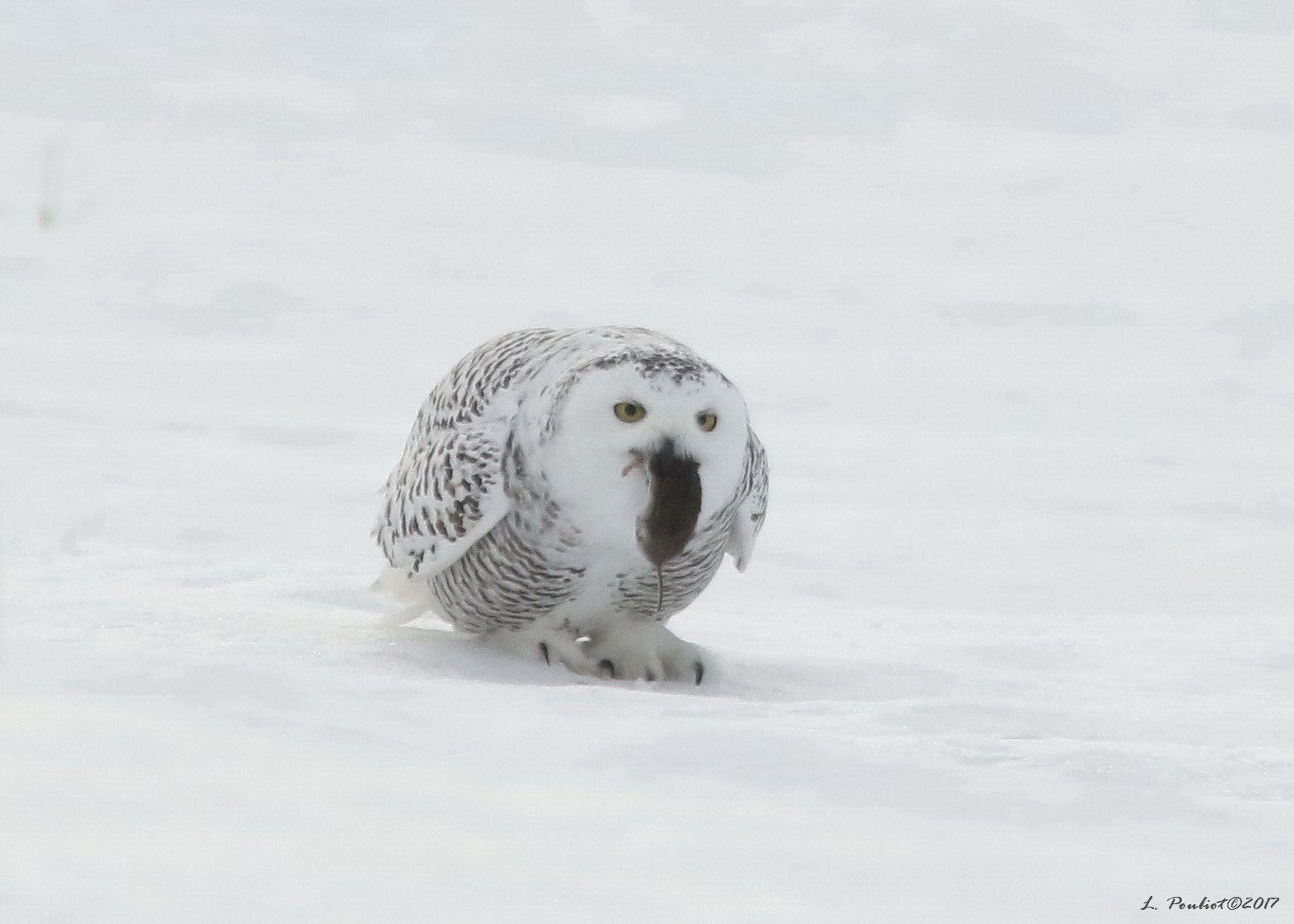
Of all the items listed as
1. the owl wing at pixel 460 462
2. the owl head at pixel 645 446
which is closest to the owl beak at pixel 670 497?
the owl head at pixel 645 446

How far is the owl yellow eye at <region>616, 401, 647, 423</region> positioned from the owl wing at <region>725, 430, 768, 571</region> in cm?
43

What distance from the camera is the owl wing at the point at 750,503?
140 inches

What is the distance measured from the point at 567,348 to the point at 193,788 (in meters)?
1.65

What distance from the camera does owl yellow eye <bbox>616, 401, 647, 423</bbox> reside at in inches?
123

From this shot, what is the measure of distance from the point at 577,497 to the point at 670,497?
20cm

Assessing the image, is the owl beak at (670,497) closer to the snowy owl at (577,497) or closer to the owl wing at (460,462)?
the snowy owl at (577,497)

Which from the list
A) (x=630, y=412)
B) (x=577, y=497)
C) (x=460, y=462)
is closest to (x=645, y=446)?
(x=630, y=412)

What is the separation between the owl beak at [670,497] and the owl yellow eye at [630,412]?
7 centimetres

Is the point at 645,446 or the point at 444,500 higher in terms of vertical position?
the point at 645,446

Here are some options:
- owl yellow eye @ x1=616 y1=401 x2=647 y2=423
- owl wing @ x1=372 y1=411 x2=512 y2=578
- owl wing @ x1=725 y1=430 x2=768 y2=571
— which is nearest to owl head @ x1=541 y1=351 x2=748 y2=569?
owl yellow eye @ x1=616 y1=401 x2=647 y2=423

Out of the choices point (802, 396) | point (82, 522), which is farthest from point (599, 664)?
point (802, 396)

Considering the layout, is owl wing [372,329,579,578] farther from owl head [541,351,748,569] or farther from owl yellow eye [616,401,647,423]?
owl yellow eye [616,401,647,423]

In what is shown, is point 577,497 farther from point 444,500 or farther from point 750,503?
point 750,503

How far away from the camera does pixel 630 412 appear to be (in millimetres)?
3146
